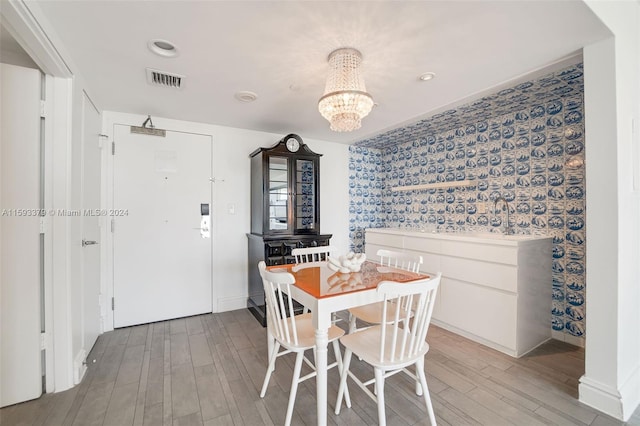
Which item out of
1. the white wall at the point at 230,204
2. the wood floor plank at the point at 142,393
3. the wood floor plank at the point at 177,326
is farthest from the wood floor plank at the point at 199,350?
the white wall at the point at 230,204

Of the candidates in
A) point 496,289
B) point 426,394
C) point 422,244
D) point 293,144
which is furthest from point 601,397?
point 293,144

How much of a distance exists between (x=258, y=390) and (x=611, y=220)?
251 centimetres

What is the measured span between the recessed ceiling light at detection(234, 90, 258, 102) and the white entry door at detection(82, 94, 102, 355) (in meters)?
1.20

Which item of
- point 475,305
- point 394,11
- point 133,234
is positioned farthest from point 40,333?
point 475,305

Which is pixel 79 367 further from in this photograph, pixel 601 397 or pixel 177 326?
pixel 601 397

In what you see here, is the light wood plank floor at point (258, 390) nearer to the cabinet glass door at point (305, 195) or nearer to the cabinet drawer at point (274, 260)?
the cabinet drawer at point (274, 260)

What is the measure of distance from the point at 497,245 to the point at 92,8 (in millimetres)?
3289

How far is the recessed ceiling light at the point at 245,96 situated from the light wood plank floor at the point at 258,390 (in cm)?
232

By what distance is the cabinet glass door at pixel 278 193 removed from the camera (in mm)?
3252

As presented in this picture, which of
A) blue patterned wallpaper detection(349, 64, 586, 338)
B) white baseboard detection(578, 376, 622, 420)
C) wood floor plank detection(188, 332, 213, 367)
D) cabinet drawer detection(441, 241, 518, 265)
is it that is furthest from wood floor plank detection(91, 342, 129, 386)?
blue patterned wallpaper detection(349, 64, 586, 338)

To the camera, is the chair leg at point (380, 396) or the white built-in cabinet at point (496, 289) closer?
the chair leg at point (380, 396)

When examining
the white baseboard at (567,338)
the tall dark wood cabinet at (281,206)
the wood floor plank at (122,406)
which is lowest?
the wood floor plank at (122,406)

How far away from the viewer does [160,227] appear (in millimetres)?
3125

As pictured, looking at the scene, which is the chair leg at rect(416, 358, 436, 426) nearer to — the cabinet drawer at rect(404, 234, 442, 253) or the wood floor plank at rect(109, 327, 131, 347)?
the cabinet drawer at rect(404, 234, 442, 253)
